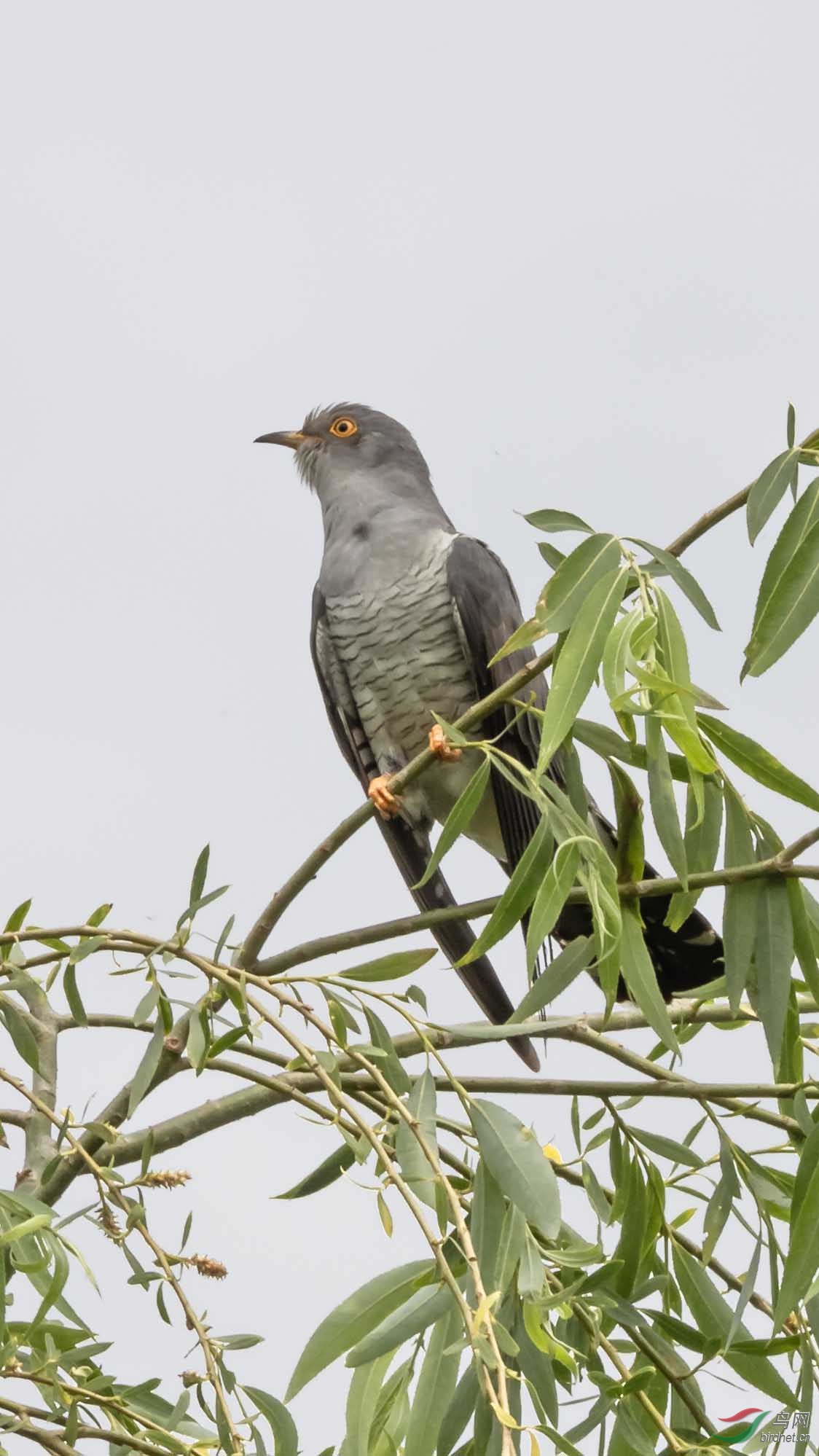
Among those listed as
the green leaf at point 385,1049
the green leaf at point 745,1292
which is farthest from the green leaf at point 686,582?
the green leaf at point 745,1292

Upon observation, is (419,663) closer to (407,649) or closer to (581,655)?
(407,649)

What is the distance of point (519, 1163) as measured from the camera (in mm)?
1724

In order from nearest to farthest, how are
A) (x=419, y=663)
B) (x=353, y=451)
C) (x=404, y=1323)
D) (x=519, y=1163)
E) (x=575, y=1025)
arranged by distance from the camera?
(x=404, y=1323)
(x=519, y=1163)
(x=575, y=1025)
(x=419, y=663)
(x=353, y=451)

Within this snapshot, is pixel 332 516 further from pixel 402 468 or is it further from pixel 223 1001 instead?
pixel 223 1001

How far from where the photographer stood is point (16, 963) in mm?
→ 2271

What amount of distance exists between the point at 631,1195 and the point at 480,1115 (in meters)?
0.75

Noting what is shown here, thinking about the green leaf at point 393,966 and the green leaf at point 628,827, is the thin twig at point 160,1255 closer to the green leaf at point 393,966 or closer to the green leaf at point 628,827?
the green leaf at point 393,966

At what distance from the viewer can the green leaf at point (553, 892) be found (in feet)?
6.41

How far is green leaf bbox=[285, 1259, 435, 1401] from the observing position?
1682 mm

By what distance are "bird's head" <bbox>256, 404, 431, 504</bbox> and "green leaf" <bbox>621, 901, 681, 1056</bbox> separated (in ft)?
9.46

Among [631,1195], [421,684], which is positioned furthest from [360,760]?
[631,1195]

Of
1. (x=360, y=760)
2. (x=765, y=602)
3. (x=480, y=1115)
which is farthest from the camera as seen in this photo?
(x=360, y=760)

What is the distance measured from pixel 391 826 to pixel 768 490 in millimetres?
2714

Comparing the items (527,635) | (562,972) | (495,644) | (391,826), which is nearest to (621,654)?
(527,635)
